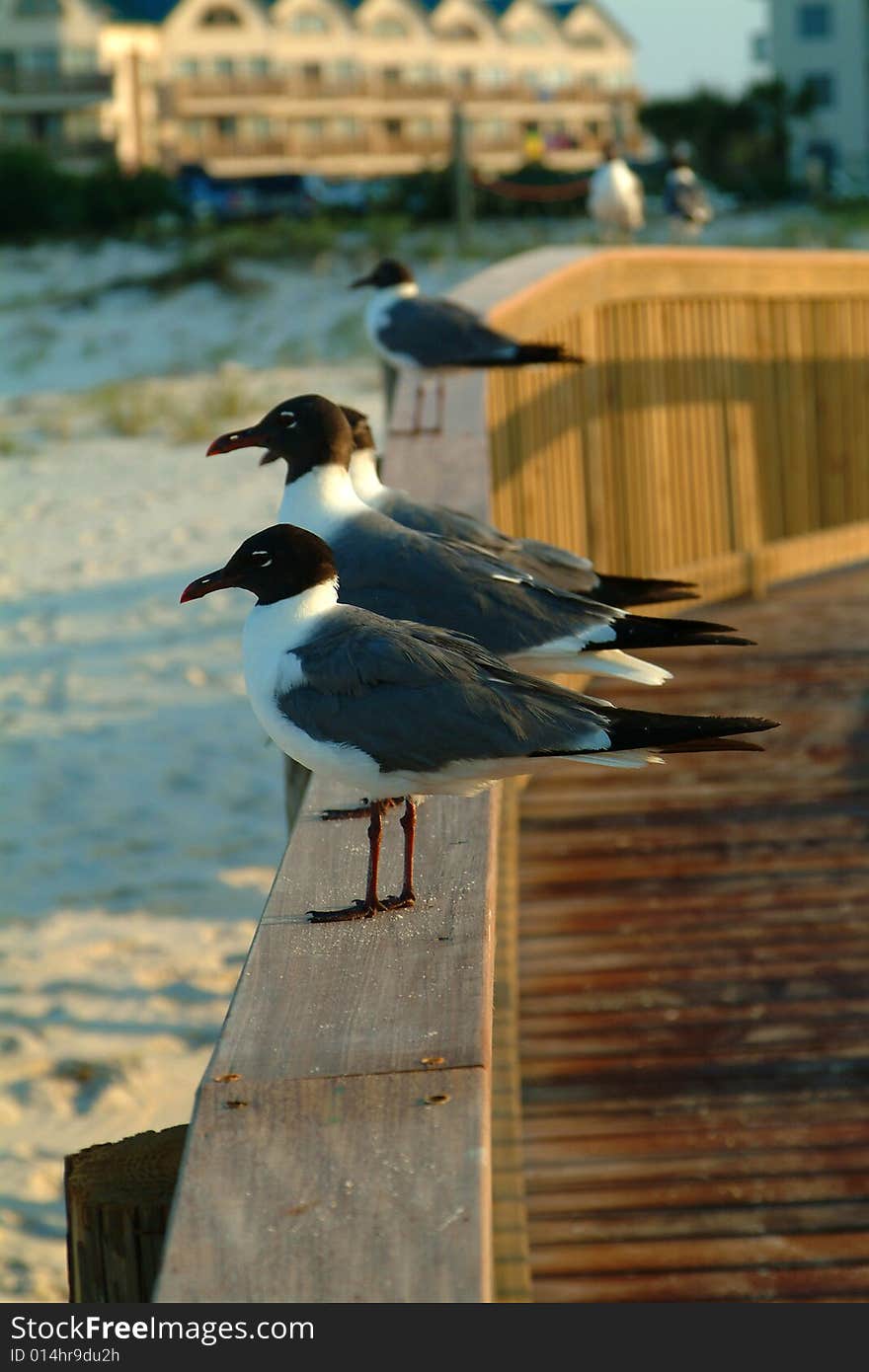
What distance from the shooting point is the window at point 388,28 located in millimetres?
61688

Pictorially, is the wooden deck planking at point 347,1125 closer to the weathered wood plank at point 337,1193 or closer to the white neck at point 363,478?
the weathered wood plank at point 337,1193

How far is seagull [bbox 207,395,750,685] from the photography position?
3350 millimetres

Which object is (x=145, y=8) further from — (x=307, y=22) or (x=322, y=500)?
(x=322, y=500)

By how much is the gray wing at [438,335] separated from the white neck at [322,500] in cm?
239

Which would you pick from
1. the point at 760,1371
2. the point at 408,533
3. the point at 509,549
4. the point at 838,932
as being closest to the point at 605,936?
the point at 838,932

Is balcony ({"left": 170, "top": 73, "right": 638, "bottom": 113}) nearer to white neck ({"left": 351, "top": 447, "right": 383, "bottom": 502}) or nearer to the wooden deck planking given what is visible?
white neck ({"left": 351, "top": 447, "right": 383, "bottom": 502})

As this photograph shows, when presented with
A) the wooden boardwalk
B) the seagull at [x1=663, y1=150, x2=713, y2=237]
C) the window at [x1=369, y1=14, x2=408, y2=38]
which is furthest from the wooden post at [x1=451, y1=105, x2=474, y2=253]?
the window at [x1=369, y1=14, x2=408, y2=38]

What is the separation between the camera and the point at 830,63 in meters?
63.9

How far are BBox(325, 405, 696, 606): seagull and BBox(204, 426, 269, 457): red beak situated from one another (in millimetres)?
80

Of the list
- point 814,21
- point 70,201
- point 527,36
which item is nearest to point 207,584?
point 70,201

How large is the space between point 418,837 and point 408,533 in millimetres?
853

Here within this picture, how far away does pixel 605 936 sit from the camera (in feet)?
16.9

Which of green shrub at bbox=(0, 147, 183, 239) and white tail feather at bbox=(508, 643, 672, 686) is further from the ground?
white tail feather at bbox=(508, 643, 672, 686)

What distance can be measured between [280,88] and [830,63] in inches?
750
